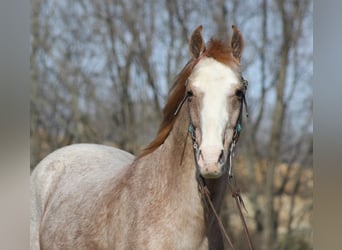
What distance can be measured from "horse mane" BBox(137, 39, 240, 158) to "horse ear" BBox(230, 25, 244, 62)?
3cm

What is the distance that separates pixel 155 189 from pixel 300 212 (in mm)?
2121

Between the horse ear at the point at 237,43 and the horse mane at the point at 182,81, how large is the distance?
1.1 inches

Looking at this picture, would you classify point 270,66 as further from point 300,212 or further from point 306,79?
point 300,212

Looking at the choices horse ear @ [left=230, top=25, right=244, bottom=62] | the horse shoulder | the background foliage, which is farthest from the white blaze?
the background foliage

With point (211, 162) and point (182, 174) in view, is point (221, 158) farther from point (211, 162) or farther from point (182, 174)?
point (182, 174)

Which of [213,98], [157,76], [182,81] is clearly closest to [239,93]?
[213,98]

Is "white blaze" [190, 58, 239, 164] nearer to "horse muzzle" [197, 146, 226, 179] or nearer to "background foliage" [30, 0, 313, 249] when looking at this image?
"horse muzzle" [197, 146, 226, 179]

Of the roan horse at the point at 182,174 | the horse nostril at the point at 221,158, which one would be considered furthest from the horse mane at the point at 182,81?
the horse nostril at the point at 221,158

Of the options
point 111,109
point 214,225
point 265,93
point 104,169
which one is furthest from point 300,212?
point 214,225

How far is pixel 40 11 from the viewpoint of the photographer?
375cm

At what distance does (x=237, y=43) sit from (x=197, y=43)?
0.15m

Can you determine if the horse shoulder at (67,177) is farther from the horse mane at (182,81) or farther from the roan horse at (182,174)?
the horse mane at (182,81)

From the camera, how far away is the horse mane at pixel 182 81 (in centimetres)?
195

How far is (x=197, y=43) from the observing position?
6.63 ft
